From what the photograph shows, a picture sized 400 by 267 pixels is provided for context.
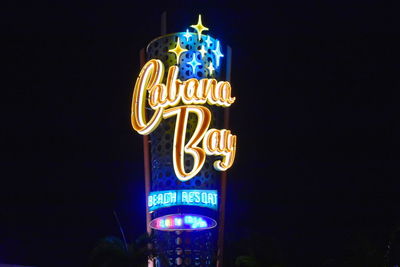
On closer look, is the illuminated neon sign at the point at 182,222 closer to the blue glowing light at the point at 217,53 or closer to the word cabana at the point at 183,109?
the word cabana at the point at 183,109

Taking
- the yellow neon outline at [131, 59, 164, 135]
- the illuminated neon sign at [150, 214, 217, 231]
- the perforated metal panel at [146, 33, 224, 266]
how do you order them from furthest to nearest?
the yellow neon outline at [131, 59, 164, 135] < the illuminated neon sign at [150, 214, 217, 231] < the perforated metal panel at [146, 33, 224, 266]

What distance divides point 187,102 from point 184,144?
7.05 feet

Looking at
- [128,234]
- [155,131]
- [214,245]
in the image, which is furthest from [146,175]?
[128,234]

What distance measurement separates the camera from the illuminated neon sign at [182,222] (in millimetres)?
27062

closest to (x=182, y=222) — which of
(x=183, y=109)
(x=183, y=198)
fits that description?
(x=183, y=198)

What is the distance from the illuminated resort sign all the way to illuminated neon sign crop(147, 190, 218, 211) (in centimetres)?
75

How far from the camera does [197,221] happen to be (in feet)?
89.7

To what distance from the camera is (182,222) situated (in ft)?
88.7

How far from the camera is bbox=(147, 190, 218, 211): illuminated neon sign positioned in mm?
26766

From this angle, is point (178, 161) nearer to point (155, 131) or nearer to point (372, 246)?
point (155, 131)

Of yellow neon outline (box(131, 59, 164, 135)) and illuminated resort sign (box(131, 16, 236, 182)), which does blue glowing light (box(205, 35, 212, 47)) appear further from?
yellow neon outline (box(131, 59, 164, 135))

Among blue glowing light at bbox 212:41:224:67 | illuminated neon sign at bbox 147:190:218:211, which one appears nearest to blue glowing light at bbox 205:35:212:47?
blue glowing light at bbox 212:41:224:67

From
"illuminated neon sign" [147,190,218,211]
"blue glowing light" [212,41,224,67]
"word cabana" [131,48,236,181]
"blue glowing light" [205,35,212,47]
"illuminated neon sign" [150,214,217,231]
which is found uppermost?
"blue glowing light" [205,35,212,47]

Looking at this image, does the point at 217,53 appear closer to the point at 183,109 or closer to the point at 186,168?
the point at 183,109
